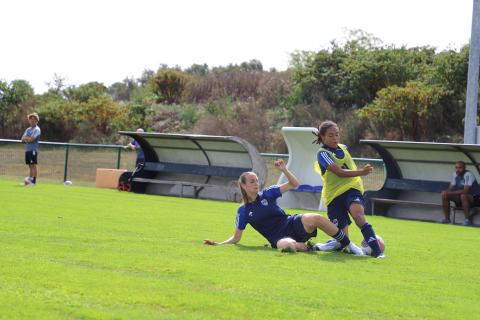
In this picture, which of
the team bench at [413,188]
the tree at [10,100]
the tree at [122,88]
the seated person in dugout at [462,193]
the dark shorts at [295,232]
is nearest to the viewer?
the dark shorts at [295,232]

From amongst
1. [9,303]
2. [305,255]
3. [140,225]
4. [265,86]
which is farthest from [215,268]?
[265,86]

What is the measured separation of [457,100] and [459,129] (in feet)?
4.25

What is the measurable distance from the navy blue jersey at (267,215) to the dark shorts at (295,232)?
0.02 metres

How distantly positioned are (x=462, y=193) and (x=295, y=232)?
989cm

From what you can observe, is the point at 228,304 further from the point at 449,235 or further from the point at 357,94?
the point at 357,94

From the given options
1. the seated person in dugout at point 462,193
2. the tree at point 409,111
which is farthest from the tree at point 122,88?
the seated person in dugout at point 462,193

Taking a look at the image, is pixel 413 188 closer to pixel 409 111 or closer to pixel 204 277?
pixel 204 277

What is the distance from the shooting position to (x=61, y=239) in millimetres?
10836

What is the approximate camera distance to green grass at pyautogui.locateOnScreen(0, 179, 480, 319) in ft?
21.4

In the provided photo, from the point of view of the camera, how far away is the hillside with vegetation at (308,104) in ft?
138

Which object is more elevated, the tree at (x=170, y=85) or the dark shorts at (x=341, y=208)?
the tree at (x=170, y=85)

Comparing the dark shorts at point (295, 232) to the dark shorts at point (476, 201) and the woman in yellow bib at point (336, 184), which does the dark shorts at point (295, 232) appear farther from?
the dark shorts at point (476, 201)

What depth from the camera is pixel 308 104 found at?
164 feet

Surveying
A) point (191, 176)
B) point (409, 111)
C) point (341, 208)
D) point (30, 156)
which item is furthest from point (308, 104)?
point (341, 208)
